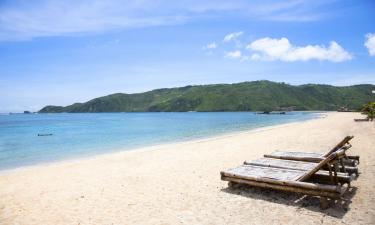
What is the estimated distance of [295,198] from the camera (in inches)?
349

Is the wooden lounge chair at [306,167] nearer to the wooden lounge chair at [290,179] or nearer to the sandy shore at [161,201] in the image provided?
the wooden lounge chair at [290,179]

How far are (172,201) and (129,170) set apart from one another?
603 cm

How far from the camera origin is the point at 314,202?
333 inches

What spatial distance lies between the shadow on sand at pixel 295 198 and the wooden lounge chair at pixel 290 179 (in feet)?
0.95

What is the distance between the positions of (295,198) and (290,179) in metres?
0.61

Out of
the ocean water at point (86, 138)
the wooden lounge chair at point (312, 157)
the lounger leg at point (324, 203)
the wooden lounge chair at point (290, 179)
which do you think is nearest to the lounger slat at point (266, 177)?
the wooden lounge chair at point (290, 179)

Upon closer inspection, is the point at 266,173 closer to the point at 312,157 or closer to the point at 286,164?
the point at 286,164

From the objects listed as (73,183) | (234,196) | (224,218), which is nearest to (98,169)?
(73,183)

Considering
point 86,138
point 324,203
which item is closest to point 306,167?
point 324,203

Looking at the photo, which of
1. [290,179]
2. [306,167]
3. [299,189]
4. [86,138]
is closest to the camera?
[299,189]

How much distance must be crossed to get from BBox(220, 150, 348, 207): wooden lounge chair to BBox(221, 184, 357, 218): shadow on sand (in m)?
0.29

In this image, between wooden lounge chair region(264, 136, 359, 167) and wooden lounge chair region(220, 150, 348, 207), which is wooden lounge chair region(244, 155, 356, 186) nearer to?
wooden lounge chair region(220, 150, 348, 207)

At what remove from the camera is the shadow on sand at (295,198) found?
7859 mm

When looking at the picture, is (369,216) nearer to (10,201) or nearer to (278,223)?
(278,223)
